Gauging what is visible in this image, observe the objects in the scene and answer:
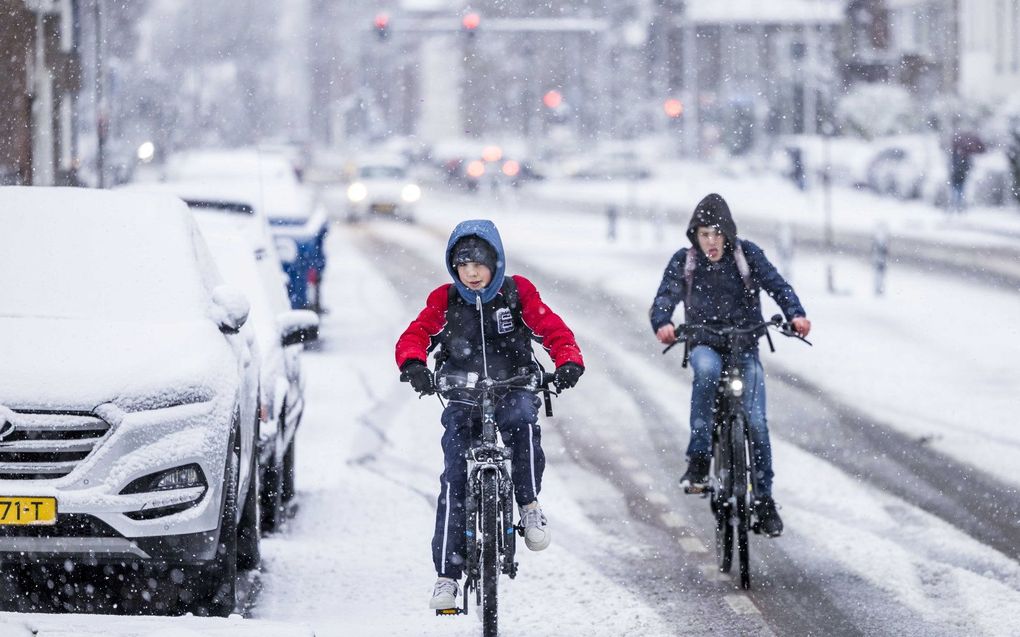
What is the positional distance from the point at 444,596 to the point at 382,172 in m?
40.9

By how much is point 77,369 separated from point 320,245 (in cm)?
1331

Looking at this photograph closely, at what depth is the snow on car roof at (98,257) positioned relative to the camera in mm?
7258

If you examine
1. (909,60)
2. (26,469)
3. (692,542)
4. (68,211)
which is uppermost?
(909,60)

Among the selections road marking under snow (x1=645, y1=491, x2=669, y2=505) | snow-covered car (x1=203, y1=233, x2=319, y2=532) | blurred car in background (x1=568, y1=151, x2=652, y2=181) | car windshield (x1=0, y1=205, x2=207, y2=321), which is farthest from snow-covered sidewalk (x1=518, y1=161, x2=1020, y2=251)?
car windshield (x1=0, y1=205, x2=207, y2=321)

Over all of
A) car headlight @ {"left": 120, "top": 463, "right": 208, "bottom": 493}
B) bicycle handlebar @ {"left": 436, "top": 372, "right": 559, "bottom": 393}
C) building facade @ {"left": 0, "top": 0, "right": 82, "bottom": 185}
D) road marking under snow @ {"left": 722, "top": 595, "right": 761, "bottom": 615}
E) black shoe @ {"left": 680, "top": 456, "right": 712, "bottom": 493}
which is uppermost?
building facade @ {"left": 0, "top": 0, "right": 82, "bottom": 185}

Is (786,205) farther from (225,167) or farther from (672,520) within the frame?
→ (672,520)

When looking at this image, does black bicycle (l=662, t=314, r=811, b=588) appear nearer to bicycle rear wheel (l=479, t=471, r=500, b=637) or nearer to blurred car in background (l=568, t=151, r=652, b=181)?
bicycle rear wheel (l=479, t=471, r=500, b=637)

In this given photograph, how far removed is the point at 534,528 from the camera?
6824 mm

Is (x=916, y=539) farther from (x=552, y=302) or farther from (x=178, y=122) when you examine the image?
(x=178, y=122)

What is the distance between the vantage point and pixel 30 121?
27359 millimetres

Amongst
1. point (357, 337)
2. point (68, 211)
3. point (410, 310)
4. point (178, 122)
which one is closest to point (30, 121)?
point (410, 310)

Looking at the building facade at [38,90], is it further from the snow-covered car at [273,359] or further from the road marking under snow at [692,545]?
the road marking under snow at [692,545]

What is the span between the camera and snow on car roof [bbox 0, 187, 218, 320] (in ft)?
23.8

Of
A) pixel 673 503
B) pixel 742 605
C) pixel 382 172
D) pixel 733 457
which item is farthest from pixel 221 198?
pixel 382 172
